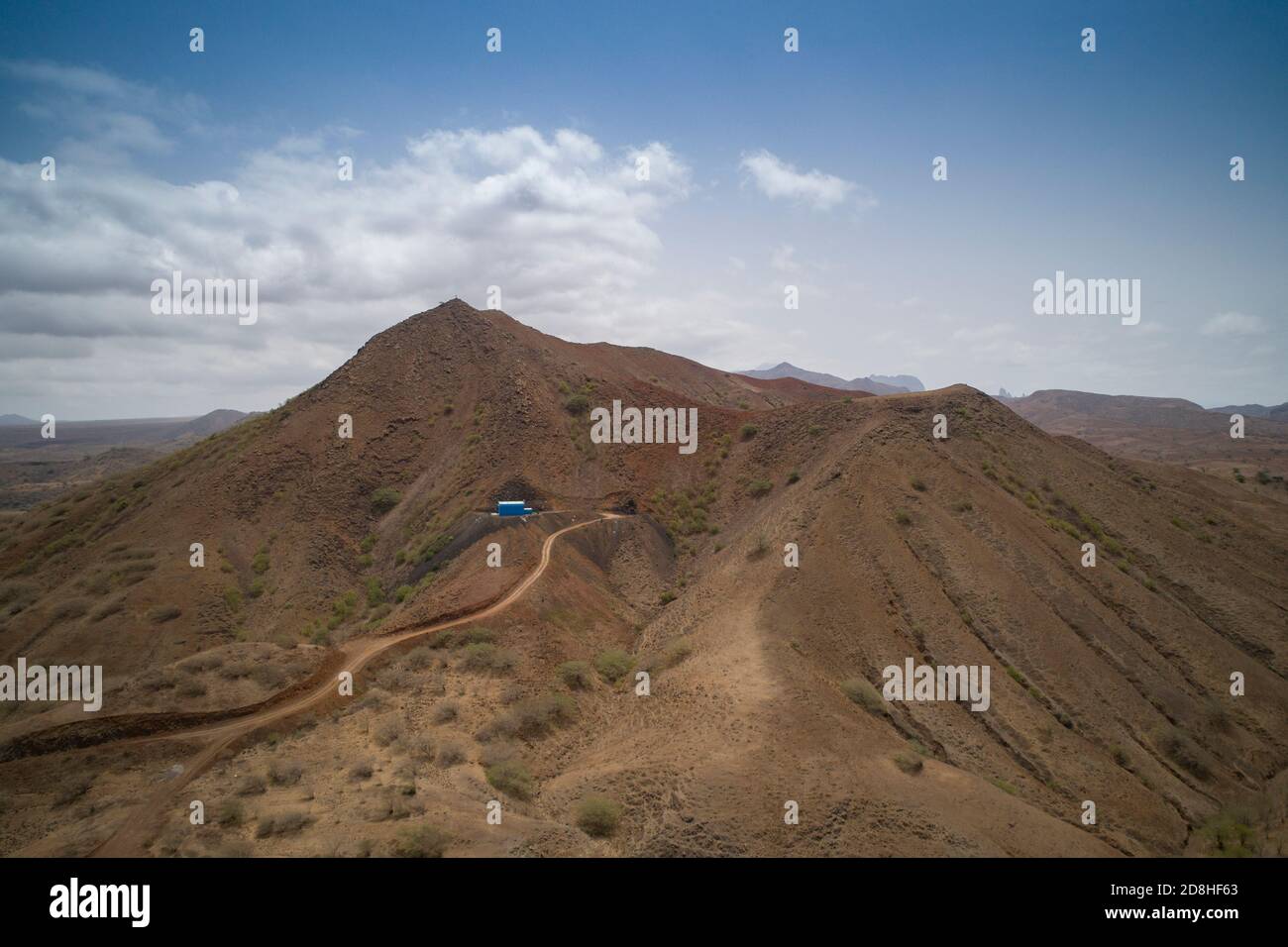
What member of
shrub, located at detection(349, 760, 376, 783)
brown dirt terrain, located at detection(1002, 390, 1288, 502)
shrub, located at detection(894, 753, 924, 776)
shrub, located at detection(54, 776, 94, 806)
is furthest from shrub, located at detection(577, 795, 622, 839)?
brown dirt terrain, located at detection(1002, 390, 1288, 502)

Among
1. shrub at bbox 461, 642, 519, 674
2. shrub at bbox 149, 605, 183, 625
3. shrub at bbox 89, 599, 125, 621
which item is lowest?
shrub at bbox 461, 642, 519, 674

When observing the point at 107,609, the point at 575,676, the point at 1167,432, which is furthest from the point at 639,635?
the point at 1167,432

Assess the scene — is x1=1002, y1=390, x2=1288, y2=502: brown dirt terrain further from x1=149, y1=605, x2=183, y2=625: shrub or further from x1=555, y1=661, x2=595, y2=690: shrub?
x1=149, y1=605, x2=183, y2=625: shrub

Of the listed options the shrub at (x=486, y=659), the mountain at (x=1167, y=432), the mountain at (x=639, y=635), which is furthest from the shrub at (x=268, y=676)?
the mountain at (x=1167, y=432)

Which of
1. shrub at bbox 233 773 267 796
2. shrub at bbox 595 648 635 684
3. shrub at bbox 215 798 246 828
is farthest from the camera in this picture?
shrub at bbox 595 648 635 684

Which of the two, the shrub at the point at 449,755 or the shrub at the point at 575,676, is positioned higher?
the shrub at the point at 575,676

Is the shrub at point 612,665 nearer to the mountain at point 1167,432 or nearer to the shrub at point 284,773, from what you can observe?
the shrub at point 284,773

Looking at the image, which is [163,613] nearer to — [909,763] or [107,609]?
[107,609]
